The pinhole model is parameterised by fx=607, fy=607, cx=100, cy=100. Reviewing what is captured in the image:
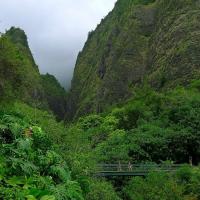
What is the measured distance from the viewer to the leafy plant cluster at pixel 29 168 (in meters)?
11.6

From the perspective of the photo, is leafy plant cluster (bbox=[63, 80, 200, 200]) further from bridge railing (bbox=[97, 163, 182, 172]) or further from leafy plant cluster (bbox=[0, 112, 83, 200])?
leafy plant cluster (bbox=[0, 112, 83, 200])

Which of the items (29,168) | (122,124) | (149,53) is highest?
(149,53)

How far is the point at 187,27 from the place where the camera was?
85500mm

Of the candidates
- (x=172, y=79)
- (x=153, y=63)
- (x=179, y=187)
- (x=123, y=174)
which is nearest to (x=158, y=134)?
(x=123, y=174)

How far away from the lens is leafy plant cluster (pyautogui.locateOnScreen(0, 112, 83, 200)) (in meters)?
11.6

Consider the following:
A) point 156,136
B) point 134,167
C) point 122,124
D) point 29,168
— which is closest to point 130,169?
point 134,167

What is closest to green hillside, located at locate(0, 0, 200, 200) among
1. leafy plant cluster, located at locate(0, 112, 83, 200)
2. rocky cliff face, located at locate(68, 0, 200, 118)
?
leafy plant cluster, located at locate(0, 112, 83, 200)

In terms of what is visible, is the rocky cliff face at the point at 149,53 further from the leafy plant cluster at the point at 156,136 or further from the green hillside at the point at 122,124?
the leafy plant cluster at the point at 156,136

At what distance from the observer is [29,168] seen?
13.5 metres

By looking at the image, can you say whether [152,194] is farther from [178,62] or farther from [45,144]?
[178,62]

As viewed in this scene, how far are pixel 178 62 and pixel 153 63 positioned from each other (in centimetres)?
1485

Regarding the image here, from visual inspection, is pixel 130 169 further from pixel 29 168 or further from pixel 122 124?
Answer: pixel 29 168

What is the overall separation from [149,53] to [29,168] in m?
89.5

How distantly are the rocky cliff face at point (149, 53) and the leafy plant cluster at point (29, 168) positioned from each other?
62890 mm
